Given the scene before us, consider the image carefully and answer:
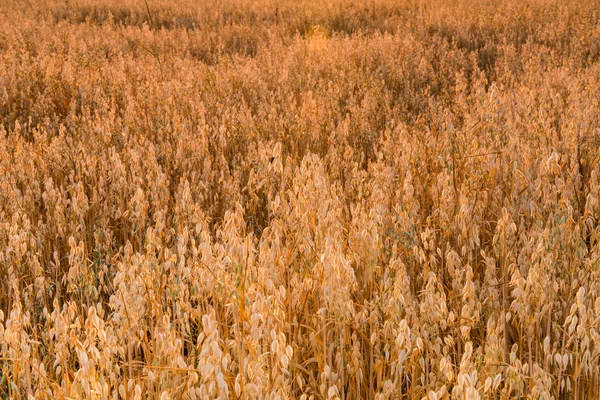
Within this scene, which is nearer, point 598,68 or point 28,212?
point 28,212

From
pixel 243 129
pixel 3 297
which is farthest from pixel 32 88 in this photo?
pixel 3 297

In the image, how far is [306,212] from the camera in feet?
7.27

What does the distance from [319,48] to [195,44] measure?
193 cm

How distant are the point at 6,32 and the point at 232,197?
6257 millimetres

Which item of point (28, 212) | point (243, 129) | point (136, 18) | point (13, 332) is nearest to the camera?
point (13, 332)

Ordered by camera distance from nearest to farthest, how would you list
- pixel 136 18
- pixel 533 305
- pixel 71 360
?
1. pixel 533 305
2. pixel 71 360
3. pixel 136 18

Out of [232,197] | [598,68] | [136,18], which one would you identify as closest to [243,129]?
[232,197]

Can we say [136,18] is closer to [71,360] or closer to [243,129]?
[243,129]

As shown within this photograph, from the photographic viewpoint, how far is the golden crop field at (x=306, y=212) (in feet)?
4.91

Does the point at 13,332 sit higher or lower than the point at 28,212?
higher

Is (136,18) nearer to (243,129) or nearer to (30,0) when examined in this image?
(30,0)

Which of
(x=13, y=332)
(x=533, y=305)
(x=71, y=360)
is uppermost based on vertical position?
(x=13, y=332)

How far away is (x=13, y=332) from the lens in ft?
4.57

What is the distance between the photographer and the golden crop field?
1.50 meters
